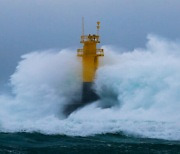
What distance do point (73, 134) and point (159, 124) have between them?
4.48 m

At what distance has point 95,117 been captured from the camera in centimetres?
2480

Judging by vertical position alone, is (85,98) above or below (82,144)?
above

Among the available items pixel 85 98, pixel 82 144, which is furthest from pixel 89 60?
pixel 82 144

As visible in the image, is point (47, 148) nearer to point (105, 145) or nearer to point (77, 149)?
point (77, 149)

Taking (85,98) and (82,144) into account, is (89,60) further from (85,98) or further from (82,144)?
(82,144)

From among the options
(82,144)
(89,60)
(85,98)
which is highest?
(89,60)

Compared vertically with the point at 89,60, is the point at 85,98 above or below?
below

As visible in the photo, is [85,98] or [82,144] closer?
[82,144]

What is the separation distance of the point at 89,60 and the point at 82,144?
890cm

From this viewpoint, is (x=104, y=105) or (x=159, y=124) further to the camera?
(x=104, y=105)

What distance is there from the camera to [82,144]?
20125 mm

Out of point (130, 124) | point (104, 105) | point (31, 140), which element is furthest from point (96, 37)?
point (31, 140)

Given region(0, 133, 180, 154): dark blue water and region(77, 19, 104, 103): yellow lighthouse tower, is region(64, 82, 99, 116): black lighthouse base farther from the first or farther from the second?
region(0, 133, 180, 154): dark blue water

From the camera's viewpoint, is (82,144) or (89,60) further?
(89,60)
